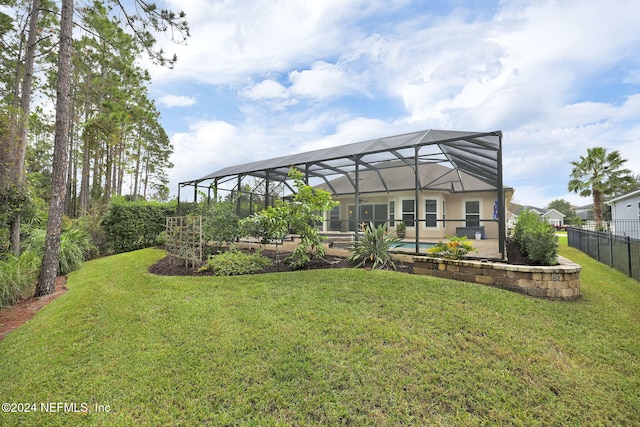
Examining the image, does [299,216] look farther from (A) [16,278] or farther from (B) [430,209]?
(B) [430,209]

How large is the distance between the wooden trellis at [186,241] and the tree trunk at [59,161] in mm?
2516

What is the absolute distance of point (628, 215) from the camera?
15562 millimetres

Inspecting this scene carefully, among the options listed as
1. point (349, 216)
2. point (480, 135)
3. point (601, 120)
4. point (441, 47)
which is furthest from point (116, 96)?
point (601, 120)

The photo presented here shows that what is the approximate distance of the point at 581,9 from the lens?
6344mm

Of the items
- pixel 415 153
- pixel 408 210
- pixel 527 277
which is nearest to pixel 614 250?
pixel 527 277

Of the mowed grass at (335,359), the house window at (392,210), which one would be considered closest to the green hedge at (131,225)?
the mowed grass at (335,359)

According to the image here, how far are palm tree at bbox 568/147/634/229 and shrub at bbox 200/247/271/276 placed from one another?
22925mm

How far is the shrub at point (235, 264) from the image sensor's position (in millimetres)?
6355

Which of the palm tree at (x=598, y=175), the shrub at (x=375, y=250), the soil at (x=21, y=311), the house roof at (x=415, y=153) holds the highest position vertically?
the palm tree at (x=598, y=175)

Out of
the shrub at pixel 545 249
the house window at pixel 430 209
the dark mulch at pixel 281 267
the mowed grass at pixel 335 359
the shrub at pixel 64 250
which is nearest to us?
the mowed grass at pixel 335 359

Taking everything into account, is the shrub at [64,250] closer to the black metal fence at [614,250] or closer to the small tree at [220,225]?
the small tree at [220,225]

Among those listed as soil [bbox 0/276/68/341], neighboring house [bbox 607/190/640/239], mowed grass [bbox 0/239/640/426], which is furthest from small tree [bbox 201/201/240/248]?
neighboring house [bbox 607/190/640/239]

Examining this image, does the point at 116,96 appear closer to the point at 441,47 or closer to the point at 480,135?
the point at 441,47

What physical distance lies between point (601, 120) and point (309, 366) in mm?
15749
